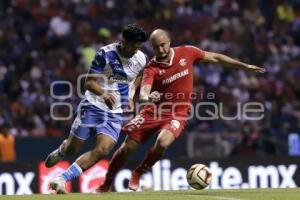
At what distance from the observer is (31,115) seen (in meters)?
22.6

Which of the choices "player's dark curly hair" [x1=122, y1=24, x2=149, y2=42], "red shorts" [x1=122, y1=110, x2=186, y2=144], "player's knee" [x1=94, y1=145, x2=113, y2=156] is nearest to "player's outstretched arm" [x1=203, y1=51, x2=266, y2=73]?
"red shorts" [x1=122, y1=110, x2=186, y2=144]

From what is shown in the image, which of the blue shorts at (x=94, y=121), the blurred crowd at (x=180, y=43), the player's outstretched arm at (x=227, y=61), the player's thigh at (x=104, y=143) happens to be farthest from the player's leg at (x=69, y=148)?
the blurred crowd at (x=180, y=43)

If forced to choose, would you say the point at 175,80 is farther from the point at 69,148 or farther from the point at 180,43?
the point at 180,43

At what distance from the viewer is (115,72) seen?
45.4 feet

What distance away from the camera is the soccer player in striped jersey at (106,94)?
13523 millimetres

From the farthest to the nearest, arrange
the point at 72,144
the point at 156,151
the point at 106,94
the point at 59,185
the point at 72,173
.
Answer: the point at 156,151 → the point at 72,144 → the point at 72,173 → the point at 106,94 → the point at 59,185

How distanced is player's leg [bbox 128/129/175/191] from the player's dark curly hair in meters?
1.43

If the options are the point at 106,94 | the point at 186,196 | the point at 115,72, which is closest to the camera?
the point at 186,196

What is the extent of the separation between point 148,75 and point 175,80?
44cm

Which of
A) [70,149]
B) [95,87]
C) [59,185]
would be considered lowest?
[59,185]

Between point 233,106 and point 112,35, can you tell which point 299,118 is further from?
point 112,35

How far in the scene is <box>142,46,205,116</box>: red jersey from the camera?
14312mm

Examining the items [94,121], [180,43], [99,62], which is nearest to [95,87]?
[99,62]

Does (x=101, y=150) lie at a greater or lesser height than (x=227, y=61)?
lesser
